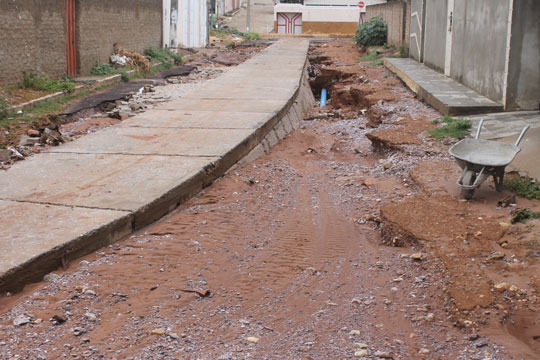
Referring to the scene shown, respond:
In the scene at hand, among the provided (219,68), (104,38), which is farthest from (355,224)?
(219,68)

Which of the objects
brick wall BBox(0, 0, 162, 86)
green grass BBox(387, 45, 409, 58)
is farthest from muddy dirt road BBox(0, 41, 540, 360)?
green grass BBox(387, 45, 409, 58)

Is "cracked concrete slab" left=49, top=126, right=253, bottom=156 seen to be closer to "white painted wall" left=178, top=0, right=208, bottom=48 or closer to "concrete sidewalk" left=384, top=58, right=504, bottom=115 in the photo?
"concrete sidewalk" left=384, top=58, right=504, bottom=115

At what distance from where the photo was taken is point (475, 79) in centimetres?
954

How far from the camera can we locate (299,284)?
12.8ft

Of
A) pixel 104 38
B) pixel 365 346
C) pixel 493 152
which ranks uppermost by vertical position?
pixel 104 38

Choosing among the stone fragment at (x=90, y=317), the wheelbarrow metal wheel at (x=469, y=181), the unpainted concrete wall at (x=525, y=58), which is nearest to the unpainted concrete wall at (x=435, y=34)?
the unpainted concrete wall at (x=525, y=58)

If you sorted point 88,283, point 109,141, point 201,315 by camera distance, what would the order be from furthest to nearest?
point 109,141, point 88,283, point 201,315

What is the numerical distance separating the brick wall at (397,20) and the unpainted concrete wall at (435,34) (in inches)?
100

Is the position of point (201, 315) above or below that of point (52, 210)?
below

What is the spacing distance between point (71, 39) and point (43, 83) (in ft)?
6.46

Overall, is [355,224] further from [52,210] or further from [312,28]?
[312,28]

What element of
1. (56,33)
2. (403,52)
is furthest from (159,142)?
(403,52)

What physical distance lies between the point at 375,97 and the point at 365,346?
26.1 ft

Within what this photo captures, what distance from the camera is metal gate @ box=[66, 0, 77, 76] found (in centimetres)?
1205
